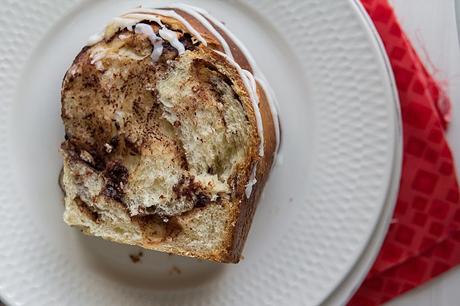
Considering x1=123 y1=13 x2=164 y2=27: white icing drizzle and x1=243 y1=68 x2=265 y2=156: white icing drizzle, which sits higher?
x1=123 y1=13 x2=164 y2=27: white icing drizzle

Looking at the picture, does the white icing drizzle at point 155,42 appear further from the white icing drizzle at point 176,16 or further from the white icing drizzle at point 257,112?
the white icing drizzle at point 257,112

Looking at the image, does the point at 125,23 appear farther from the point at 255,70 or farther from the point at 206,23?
the point at 255,70

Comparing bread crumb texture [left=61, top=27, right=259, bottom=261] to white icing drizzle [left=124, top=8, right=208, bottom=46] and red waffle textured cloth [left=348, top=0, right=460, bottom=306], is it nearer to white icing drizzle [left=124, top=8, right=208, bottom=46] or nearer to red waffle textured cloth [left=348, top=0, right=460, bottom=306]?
white icing drizzle [left=124, top=8, right=208, bottom=46]

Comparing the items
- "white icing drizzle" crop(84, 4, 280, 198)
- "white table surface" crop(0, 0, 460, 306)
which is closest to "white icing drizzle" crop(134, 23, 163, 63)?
"white icing drizzle" crop(84, 4, 280, 198)

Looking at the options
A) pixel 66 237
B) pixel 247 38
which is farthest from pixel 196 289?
pixel 247 38

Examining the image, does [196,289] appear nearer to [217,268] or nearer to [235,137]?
[217,268]

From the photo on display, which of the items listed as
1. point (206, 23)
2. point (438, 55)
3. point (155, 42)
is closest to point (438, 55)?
point (438, 55)
